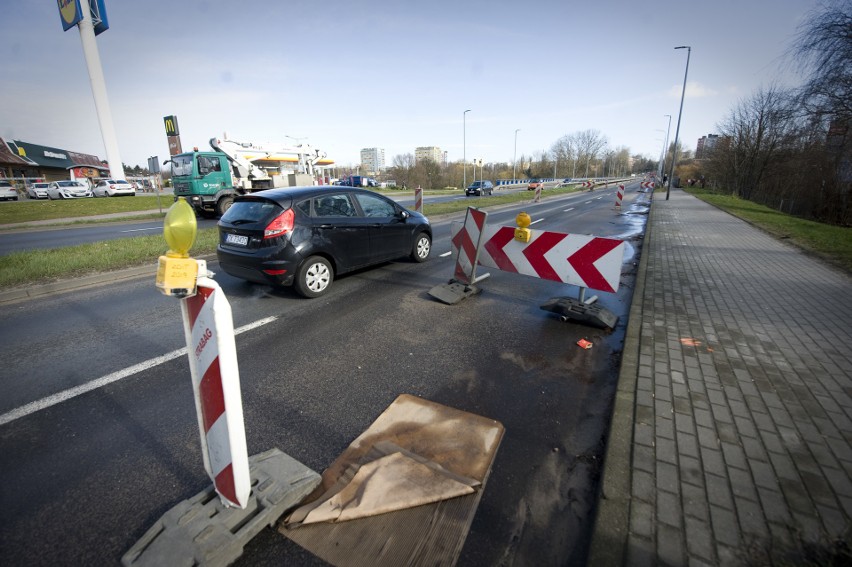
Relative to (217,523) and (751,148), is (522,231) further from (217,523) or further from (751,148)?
(751,148)

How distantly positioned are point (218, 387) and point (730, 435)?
3.36 m

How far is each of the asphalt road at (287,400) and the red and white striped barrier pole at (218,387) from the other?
42 cm

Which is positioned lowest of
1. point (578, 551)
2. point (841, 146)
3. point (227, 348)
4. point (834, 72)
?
point (578, 551)

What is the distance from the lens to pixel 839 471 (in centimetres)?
235

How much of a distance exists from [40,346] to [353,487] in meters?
4.41

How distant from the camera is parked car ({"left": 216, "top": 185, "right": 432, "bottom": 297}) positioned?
5367mm

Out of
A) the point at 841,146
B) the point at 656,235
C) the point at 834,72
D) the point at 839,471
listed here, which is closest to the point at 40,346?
the point at 839,471

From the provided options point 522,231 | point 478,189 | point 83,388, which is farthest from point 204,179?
point 478,189

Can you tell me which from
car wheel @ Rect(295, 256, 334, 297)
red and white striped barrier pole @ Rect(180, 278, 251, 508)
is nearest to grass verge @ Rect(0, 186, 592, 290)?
car wheel @ Rect(295, 256, 334, 297)

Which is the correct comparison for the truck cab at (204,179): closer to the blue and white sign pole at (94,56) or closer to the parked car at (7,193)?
the parked car at (7,193)

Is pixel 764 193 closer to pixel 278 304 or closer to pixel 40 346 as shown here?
pixel 278 304

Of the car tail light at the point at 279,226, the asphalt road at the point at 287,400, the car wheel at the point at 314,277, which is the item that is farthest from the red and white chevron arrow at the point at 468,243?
the car tail light at the point at 279,226

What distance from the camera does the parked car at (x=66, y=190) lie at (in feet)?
102

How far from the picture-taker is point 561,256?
4.89 m
